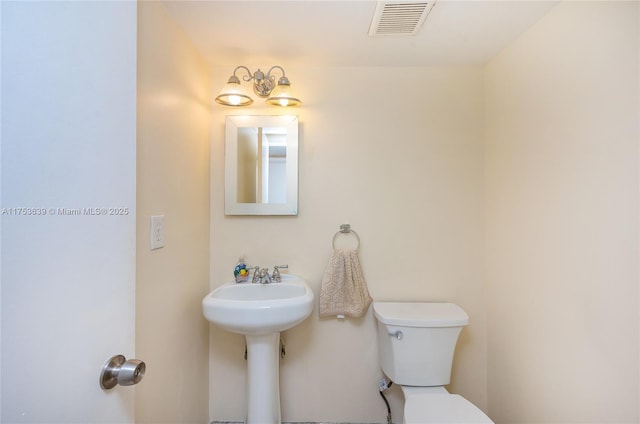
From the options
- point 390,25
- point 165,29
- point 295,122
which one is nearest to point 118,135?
point 165,29

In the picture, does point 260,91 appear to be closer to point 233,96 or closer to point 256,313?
point 233,96

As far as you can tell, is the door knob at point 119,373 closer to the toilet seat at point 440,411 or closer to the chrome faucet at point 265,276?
the chrome faucet at point 265,276

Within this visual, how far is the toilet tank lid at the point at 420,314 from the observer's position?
4.53 feet

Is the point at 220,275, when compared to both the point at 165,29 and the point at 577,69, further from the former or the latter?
the point at 577,69

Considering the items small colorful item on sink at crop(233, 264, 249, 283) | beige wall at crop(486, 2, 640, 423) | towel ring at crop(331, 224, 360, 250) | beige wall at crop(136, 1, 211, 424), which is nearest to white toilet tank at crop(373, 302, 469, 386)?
beige wall at crop(486, 2, 640, 423)

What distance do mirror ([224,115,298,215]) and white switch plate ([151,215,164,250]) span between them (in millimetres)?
519

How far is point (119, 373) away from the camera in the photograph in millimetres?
612

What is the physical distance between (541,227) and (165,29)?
1793 mm

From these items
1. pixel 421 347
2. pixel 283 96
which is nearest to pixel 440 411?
pixel 421 347

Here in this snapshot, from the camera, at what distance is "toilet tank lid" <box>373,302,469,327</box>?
1.38 metres

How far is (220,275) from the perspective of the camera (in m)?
1.64

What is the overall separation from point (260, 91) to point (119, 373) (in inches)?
53.6

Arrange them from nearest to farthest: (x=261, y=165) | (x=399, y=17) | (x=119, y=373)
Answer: (x=119, y=373) → (x=399, y=17) → (x=261, y=165)

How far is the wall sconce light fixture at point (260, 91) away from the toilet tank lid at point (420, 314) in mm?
1224
